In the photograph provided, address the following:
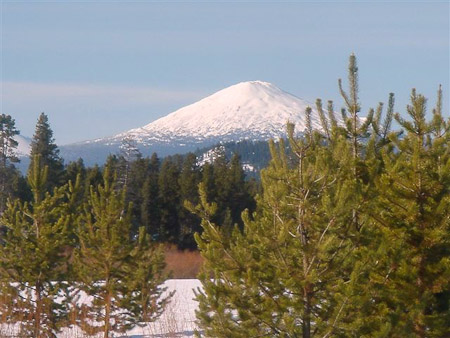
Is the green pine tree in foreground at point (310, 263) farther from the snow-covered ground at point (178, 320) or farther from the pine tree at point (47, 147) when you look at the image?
the pine tree at point (47, 147)

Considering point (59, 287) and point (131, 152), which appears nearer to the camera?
point (59, 287)

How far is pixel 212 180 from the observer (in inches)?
1961

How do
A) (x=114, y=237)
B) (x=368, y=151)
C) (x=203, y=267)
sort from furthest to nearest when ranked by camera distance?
1. (x=114, y=237)
2. (x=368, y=151)
3. (x=203, y=267)

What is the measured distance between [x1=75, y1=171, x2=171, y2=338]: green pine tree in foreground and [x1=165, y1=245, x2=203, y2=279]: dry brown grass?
20031 mm

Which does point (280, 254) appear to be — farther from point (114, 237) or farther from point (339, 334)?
point (114, 237)

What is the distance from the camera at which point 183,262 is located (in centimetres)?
4184

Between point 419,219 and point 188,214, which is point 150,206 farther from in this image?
point 419,219

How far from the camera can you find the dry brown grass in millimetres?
38406

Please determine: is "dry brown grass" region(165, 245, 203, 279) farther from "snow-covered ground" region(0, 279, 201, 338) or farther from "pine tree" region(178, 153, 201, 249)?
"snow-covered ground" region(0, 279, 201, 338)

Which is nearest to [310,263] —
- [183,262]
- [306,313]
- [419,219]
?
[306,313]

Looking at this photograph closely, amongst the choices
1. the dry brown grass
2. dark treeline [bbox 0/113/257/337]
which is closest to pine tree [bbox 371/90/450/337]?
dark treeline [bbox 0/113/257/337]

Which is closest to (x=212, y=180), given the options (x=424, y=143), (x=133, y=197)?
(x=133, y=197)

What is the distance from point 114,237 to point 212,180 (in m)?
34.7

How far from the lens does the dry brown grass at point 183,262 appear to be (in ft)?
126
